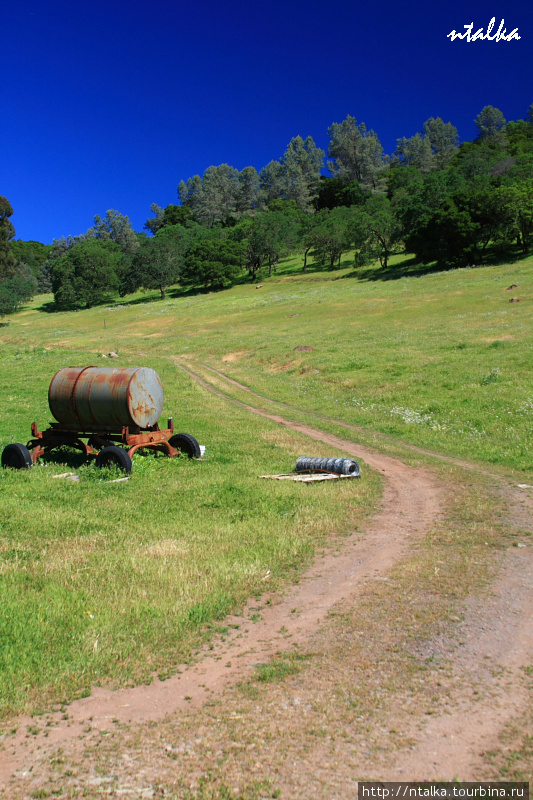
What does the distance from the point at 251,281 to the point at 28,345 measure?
64049 mm

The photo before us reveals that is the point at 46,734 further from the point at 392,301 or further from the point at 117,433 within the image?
the point at 392,301

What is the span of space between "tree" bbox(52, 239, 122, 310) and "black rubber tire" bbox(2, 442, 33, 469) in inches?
4544

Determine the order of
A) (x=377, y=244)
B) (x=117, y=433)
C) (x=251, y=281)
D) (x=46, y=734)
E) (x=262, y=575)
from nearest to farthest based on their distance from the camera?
(x=46, y=734), (x=262, y=575), (x=117, y=433), (x=377, y=244), (x=251, y=281)

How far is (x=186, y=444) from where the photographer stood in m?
15.5

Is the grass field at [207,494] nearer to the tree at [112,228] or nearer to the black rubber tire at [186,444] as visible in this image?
the black rubber tire at [186,444]

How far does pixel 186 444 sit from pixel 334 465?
4.46 meters

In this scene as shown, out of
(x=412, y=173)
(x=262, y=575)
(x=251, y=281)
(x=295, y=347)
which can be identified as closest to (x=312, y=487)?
(x=262, y=575)

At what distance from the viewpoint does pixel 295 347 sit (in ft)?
149

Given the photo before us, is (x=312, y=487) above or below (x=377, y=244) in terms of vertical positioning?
below

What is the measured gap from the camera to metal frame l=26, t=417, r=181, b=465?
593 inches

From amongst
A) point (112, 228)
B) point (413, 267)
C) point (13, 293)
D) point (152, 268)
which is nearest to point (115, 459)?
point (413, 267)

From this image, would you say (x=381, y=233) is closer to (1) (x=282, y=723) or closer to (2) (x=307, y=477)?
(2) (x=307, y=477)

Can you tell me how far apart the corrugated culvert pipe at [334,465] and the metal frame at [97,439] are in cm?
391

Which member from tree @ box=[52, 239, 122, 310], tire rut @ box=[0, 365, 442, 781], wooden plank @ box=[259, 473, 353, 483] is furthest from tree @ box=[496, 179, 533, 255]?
tree @ box=[52, 239, 122, 310]
